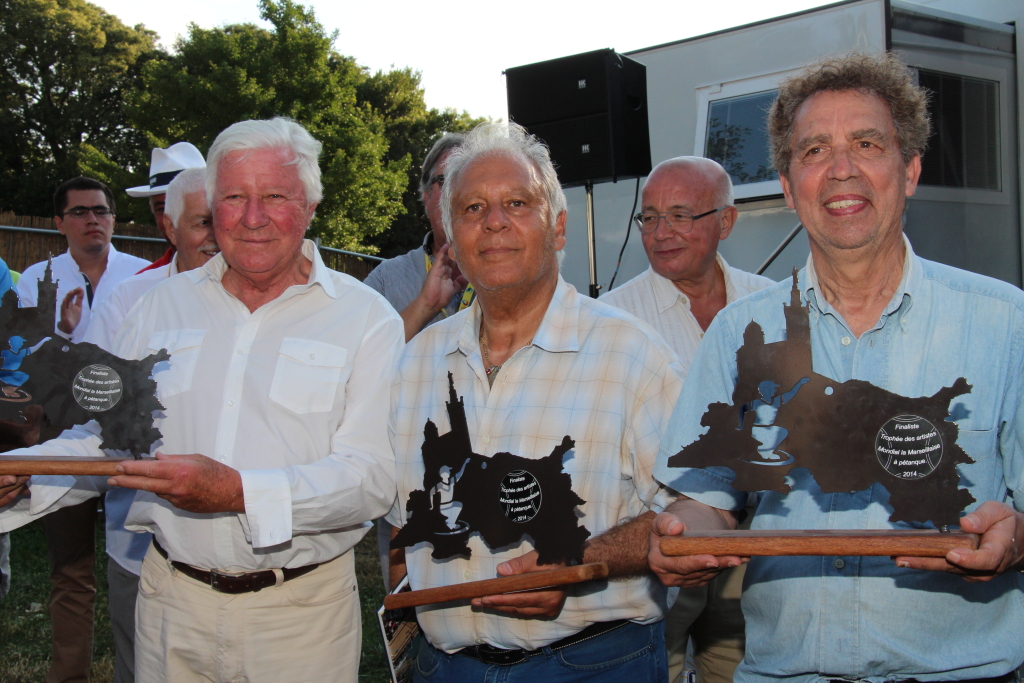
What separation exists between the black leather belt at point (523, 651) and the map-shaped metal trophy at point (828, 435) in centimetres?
57

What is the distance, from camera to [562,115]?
5.77 metres

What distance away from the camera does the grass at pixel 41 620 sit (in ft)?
14.8

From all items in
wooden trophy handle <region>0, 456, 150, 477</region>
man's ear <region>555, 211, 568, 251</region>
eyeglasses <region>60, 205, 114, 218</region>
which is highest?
eyeglasses <region>60, 205, 114, 218</region>

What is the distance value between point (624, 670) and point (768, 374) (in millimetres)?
838

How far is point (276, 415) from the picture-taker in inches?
92.3

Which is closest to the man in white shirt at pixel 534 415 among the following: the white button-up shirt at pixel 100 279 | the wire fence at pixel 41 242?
the white button-up shirt at pixel 100 279

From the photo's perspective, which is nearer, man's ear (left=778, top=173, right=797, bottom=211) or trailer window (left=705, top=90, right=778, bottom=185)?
man's ear (left=778, top=173, right=797, bottom=211)

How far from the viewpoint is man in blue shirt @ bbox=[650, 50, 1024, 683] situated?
64.1 inches

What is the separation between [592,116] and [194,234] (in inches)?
120

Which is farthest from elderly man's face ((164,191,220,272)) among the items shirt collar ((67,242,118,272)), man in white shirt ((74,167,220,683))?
shirt collar ((67,242,118,272))

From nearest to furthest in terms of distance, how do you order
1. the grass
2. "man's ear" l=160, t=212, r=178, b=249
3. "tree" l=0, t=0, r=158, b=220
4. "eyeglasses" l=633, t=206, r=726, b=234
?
"eyeglasses" l=633, t=206, r=726, b=234, "man's ear" l=160, t=212, r=178, b=249, the grass, "tree" l=0, t=0, r=158, b=220

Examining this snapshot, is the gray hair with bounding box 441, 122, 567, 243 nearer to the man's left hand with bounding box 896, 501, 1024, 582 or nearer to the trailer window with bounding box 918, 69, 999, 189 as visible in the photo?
the man's left hand with bounding box 896, 501, 1024, 582

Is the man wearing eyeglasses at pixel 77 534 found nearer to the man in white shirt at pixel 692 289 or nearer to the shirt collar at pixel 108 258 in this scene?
the shirt collar at pixel 108 258

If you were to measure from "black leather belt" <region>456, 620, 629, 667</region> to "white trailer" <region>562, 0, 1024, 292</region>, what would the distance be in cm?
414
